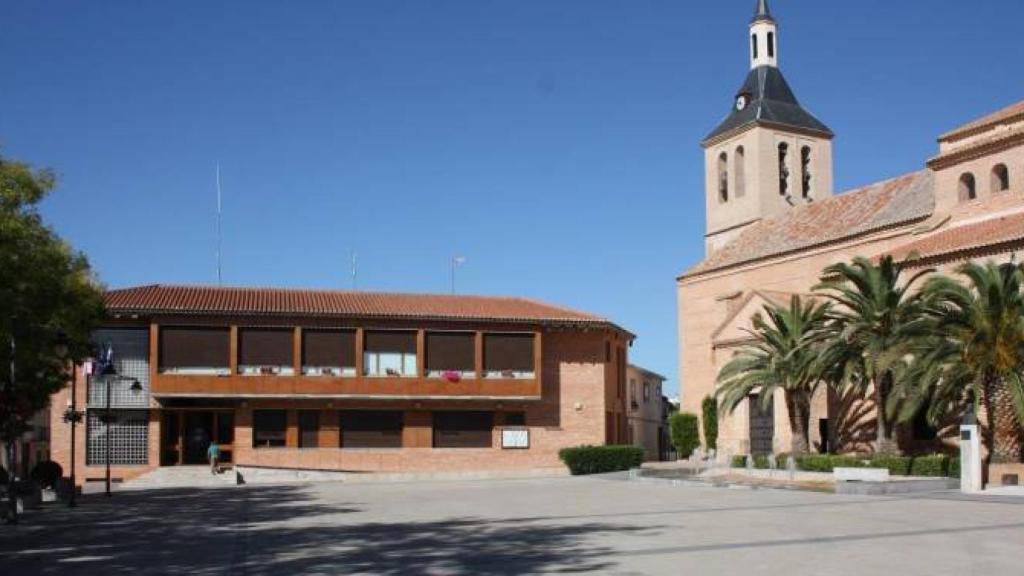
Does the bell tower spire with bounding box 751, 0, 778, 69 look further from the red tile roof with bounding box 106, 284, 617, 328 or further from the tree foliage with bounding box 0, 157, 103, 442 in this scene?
the tree foliage with bounding box 0, 157, 103, 442

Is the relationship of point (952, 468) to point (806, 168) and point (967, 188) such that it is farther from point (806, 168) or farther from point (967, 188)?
point (806, 168)

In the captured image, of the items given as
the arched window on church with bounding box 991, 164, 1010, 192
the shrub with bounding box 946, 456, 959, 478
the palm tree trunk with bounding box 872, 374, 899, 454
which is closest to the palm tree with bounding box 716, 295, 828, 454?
the palm tree trunk with bounding box 872, 374, 899, 454

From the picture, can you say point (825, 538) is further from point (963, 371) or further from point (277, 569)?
point (963, 371)

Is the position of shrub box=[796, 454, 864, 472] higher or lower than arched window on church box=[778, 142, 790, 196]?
lower

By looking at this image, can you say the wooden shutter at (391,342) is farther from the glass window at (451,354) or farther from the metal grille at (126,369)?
the metal grille at (126,369)

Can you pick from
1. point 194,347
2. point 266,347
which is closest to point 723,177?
point 266,347

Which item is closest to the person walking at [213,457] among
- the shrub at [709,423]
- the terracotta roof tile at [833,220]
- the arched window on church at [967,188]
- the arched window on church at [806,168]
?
the shrub at [709,423]

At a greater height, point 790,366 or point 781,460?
point 790,366

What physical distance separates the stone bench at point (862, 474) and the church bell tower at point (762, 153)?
97.7 feet

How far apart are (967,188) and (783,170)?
2210 cm

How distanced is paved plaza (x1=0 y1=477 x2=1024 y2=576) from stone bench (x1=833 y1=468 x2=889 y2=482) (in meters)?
1.69

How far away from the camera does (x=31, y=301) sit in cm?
2459

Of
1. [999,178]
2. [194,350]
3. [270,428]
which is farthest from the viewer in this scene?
[270,428]

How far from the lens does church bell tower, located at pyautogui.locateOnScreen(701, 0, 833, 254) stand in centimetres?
6016
